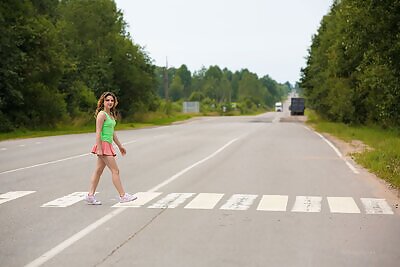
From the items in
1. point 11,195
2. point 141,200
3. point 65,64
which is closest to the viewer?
point 141,200

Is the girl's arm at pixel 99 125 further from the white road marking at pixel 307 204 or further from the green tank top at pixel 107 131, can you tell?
the white road marking at pixel 307 204

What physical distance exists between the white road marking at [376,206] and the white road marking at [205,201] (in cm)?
239

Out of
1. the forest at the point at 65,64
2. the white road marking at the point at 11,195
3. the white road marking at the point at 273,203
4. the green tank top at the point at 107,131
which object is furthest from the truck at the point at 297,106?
the green tank top at the point at 107,131

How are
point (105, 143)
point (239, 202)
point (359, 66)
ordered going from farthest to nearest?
point (359, 66) < point (239, 202) < point (105, 143)

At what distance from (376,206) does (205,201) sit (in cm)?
274

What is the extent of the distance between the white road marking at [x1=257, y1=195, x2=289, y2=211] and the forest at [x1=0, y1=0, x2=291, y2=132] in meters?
24.7

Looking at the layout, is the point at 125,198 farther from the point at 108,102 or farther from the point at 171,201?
the point at 108,102

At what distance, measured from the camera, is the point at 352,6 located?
2028 cm

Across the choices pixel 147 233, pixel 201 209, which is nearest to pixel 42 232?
pixel 147 233

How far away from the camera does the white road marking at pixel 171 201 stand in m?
8.85

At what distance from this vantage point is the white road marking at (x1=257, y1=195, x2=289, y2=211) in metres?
8.73

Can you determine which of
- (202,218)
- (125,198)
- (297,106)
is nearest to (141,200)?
(125,198)

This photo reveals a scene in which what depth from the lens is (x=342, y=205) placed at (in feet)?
29.8

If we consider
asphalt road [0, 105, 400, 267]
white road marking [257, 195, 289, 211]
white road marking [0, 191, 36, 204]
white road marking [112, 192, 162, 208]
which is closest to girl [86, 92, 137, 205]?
white road marking [112, 192, 162, 208]
